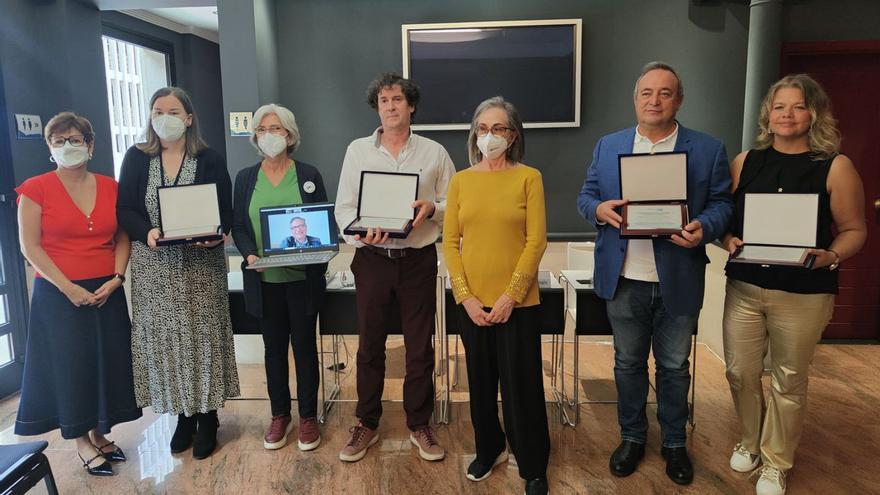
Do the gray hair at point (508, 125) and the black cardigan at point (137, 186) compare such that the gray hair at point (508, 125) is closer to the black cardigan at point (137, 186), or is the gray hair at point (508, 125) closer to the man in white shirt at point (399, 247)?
the man in white shirt at point (399, 247)

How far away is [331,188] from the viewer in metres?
4.41

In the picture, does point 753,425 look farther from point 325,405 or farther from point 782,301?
point 325,405

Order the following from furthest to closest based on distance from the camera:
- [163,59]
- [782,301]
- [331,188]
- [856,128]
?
[163,59] → [331,188] → [856,128] → [782,301]

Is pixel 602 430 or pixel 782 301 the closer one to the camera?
pixel 782 301

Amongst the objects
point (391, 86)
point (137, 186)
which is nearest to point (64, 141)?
point (137, 186)

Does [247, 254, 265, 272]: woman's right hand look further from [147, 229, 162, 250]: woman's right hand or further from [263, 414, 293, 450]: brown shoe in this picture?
[263, 414, 293, 450]: brown shoe

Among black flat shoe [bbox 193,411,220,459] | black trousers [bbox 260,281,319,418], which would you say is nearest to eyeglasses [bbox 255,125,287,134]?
black trousers [bbox 260,281,319,418]

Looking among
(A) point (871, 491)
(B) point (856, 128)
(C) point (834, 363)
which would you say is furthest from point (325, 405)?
(B) point (856, 128)

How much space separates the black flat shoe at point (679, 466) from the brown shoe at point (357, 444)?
1.32 metres

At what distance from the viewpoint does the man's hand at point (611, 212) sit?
2.11 meters

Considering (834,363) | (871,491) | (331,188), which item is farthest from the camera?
(331,188)

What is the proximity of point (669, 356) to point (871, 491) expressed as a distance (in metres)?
0.98

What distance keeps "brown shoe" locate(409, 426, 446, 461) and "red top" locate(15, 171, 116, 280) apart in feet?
5.00

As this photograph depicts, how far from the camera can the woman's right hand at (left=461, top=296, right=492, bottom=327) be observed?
207 centimetres
